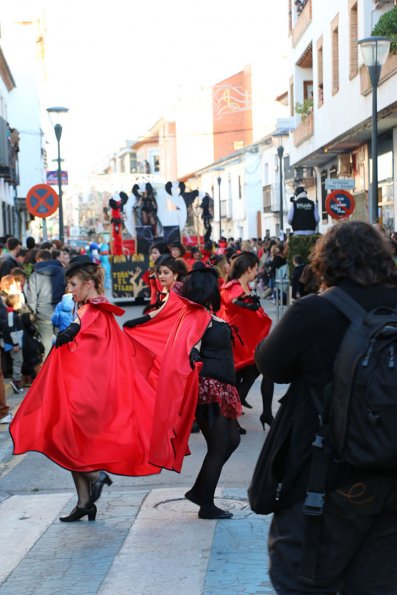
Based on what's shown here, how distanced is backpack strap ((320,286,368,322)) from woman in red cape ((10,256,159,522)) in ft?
10.5

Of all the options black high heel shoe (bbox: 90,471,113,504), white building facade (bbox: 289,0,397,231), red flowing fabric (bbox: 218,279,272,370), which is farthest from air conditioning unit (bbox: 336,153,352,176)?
black high heel shoe (bbox: 90,471,113,504)

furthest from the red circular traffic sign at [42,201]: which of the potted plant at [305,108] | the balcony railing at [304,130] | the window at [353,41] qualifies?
the potted plant at [305,108]

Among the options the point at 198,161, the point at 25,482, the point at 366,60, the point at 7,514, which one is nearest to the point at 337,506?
the point at 7,514

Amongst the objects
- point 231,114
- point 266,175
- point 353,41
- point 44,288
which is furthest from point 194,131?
point 44,288

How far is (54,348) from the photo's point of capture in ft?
21.9

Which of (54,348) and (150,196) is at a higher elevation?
(150,196)

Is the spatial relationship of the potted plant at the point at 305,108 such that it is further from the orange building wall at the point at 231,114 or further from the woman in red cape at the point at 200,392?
the orange building wall at the point at 231,114

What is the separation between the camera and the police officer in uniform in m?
22.5

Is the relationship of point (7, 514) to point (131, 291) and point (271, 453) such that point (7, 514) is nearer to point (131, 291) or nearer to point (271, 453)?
point (271, 453)

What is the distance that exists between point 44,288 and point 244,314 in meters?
4.20

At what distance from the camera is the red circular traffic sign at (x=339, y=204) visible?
1992 centimetres

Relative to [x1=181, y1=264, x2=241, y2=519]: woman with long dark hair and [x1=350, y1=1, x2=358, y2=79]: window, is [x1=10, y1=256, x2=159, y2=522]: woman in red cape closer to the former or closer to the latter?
[x1=181, y1=264, x2=241, y2=519]: woman with long dark hair

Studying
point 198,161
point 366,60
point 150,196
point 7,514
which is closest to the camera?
point 7,514

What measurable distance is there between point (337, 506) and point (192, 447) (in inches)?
232
